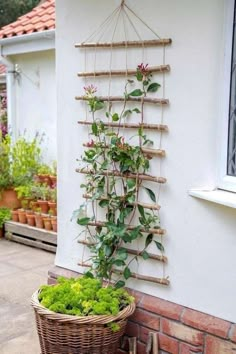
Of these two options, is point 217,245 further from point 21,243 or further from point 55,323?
point 21,243

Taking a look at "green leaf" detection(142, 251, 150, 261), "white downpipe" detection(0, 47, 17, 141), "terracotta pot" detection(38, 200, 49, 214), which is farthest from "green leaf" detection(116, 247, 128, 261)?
"white downpipe" detection(0, 47, 17, 141)

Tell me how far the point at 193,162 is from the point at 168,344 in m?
1.20

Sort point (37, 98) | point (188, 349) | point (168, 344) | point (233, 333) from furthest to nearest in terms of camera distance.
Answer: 1. point (37, 98)
2. point (168, 344)
3. point (188, 349)
4. point (233, 333)

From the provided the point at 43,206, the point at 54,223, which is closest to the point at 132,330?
the point at 54,223

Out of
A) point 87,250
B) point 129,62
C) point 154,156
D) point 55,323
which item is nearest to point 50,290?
point 55,323

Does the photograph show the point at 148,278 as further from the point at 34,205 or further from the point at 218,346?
the point at 34,205

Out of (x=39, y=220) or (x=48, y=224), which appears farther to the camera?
(x=39, y=220)

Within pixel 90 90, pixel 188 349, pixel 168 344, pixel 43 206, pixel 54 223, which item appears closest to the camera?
pixel 188 349

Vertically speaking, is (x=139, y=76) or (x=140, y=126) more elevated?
(x=139, y=76)

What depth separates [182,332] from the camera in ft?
9.54

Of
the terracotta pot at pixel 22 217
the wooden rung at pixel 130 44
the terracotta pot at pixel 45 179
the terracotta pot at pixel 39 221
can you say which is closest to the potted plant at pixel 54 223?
the terracotta pot at pixel 39 221

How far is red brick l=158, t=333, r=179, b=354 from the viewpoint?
2.95 m

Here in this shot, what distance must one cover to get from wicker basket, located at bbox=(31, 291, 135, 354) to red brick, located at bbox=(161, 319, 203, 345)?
282 mm

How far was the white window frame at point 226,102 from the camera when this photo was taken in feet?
8.59
